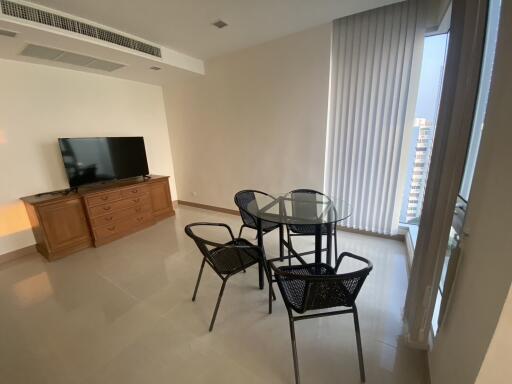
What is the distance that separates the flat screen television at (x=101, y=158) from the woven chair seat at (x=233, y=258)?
254cm

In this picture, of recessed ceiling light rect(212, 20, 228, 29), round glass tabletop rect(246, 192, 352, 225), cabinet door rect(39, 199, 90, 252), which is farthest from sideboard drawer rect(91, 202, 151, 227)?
recessed ceiling light rect(212, 20, 228, 29)

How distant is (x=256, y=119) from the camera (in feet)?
11.5

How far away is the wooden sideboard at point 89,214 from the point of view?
8.98 ft

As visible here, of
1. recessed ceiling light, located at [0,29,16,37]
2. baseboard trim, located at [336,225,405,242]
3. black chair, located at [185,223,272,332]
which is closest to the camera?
black chair, located at [185,223,272,332]

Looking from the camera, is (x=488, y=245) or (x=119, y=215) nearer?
(x=488, y=245)

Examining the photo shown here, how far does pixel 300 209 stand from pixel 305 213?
0.12 m

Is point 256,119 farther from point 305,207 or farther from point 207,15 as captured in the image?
point 305,207

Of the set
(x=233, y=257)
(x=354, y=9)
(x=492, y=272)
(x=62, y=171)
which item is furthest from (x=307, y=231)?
(x=62, y=171)

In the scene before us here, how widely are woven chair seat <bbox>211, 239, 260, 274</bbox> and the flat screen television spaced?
2.54 m

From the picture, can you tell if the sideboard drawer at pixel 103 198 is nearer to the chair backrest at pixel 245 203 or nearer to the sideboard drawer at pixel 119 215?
the sideboard drawer at pixel 119 215

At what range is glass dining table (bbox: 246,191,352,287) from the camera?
1910 millimetres

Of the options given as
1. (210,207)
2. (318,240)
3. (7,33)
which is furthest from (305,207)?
(7,33)

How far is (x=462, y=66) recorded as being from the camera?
1.09 meters

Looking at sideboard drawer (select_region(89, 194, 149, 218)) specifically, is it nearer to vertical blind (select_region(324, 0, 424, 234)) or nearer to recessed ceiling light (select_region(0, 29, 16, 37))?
recessed ceiling light (select_region(0, 29, 16, 37))
